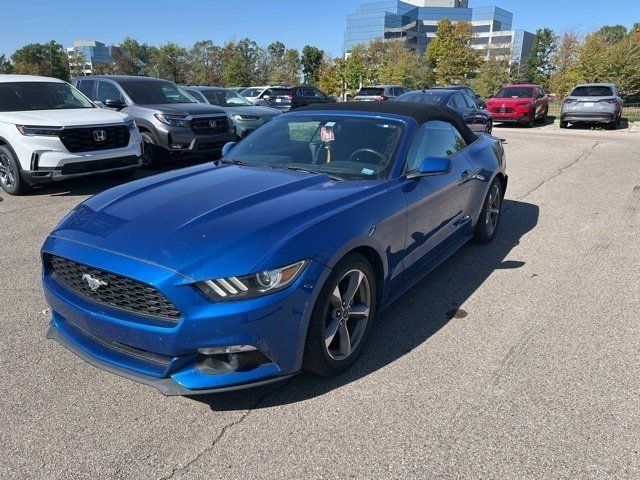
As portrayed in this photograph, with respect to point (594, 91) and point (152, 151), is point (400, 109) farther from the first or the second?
point (594, 91)

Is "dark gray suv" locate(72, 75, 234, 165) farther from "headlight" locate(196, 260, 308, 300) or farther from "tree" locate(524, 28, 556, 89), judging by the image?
"tree" locate(524, 28, 556, 89)

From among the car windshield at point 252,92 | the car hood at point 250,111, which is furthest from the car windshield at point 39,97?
the car windshield at point 252,92

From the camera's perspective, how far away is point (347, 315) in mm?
2922

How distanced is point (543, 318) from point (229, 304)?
2.58m

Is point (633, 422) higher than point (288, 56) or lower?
lower

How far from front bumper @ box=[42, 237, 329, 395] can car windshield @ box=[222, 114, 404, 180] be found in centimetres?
122

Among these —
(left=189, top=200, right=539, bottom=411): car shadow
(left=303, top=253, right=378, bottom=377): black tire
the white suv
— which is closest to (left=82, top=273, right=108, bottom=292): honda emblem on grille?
(left=189, top=200, right=539, bottom=411): car shadow

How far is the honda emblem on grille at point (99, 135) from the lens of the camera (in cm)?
747

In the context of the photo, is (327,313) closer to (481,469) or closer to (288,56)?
(481,469)

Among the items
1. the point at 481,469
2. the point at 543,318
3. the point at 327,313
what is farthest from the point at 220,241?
the point at 543,318

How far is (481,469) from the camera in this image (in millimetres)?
2258

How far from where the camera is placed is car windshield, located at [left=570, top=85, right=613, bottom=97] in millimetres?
19484

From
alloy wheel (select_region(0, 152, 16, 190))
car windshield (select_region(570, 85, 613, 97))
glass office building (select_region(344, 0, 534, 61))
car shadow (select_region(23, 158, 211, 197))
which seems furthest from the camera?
glass office building (select_region(344, 0, 534, 61))

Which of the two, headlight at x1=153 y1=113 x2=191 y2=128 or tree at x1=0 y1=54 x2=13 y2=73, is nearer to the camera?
headlight at x1=153 y1=113 x2=191 y2=128
